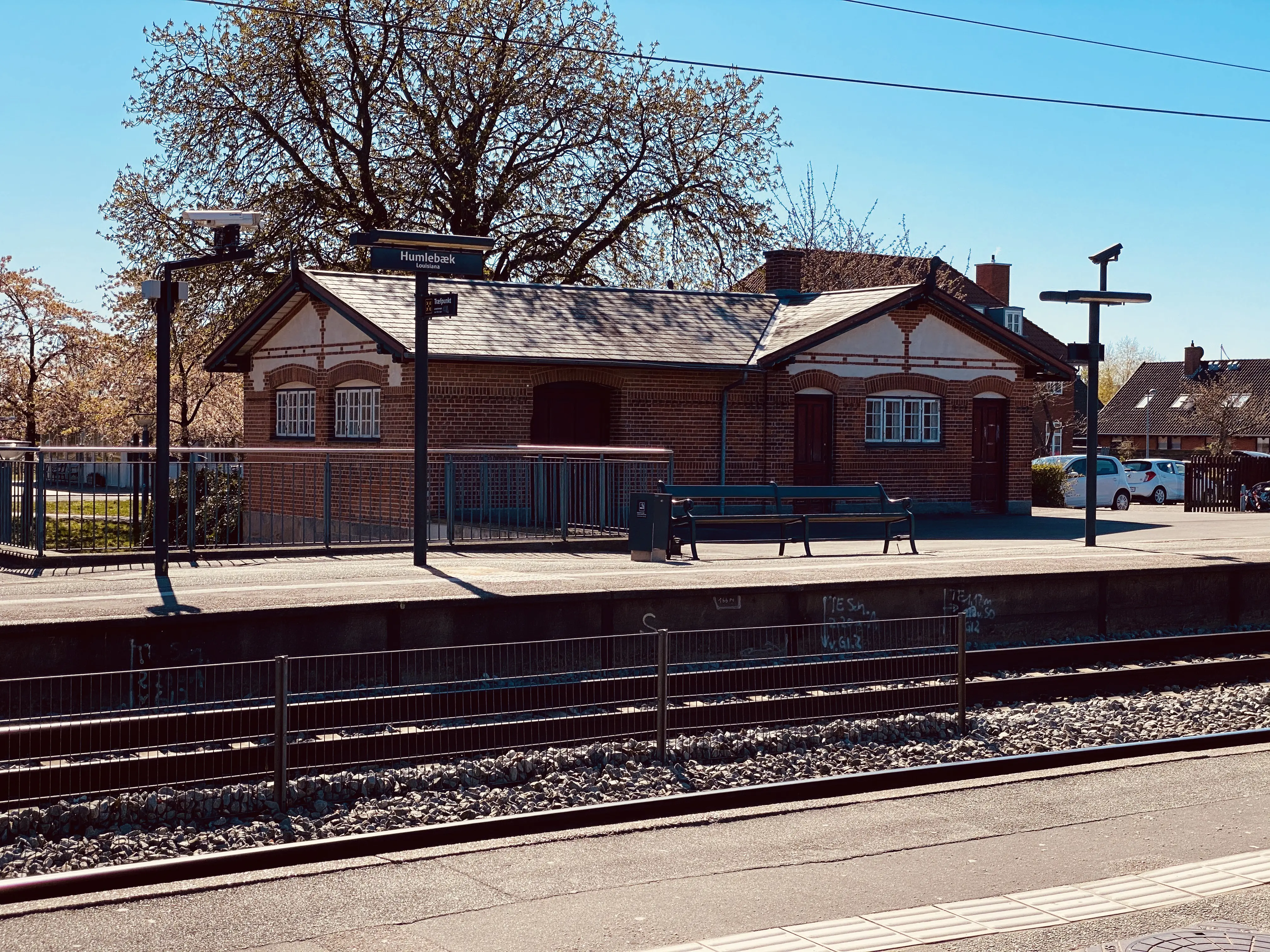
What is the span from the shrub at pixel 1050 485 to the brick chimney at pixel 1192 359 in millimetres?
53491

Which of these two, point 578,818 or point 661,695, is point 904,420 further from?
point 578,818

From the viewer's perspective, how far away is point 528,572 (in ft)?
49.2

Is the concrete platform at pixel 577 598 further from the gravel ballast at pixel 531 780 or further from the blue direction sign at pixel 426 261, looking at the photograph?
the blue direction sign at pixel 426 261

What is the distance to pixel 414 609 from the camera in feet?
39.5

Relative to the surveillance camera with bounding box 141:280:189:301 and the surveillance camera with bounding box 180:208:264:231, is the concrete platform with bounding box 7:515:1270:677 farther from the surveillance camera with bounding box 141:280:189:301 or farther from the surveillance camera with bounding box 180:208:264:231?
the surveillance camera with bounding box 180:208:264:231

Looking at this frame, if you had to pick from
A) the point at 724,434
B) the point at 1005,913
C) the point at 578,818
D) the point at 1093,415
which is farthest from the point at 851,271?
the point at 1005,913

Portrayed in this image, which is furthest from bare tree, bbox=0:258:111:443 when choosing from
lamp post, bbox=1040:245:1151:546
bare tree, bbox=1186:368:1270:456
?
bare tree, bbox=1186:368:1270:456

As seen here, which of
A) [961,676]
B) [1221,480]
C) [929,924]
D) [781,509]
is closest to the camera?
[929,924]

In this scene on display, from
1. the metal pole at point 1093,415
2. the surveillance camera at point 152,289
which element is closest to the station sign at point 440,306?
the surveillance camera at point 152,289

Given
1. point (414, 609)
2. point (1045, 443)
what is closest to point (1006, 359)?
point (414, 609)

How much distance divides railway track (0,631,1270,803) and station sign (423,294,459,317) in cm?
559

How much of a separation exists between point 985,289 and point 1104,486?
31963 millimetres

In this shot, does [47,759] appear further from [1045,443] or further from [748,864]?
[1045,443]

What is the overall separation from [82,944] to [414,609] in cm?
597
